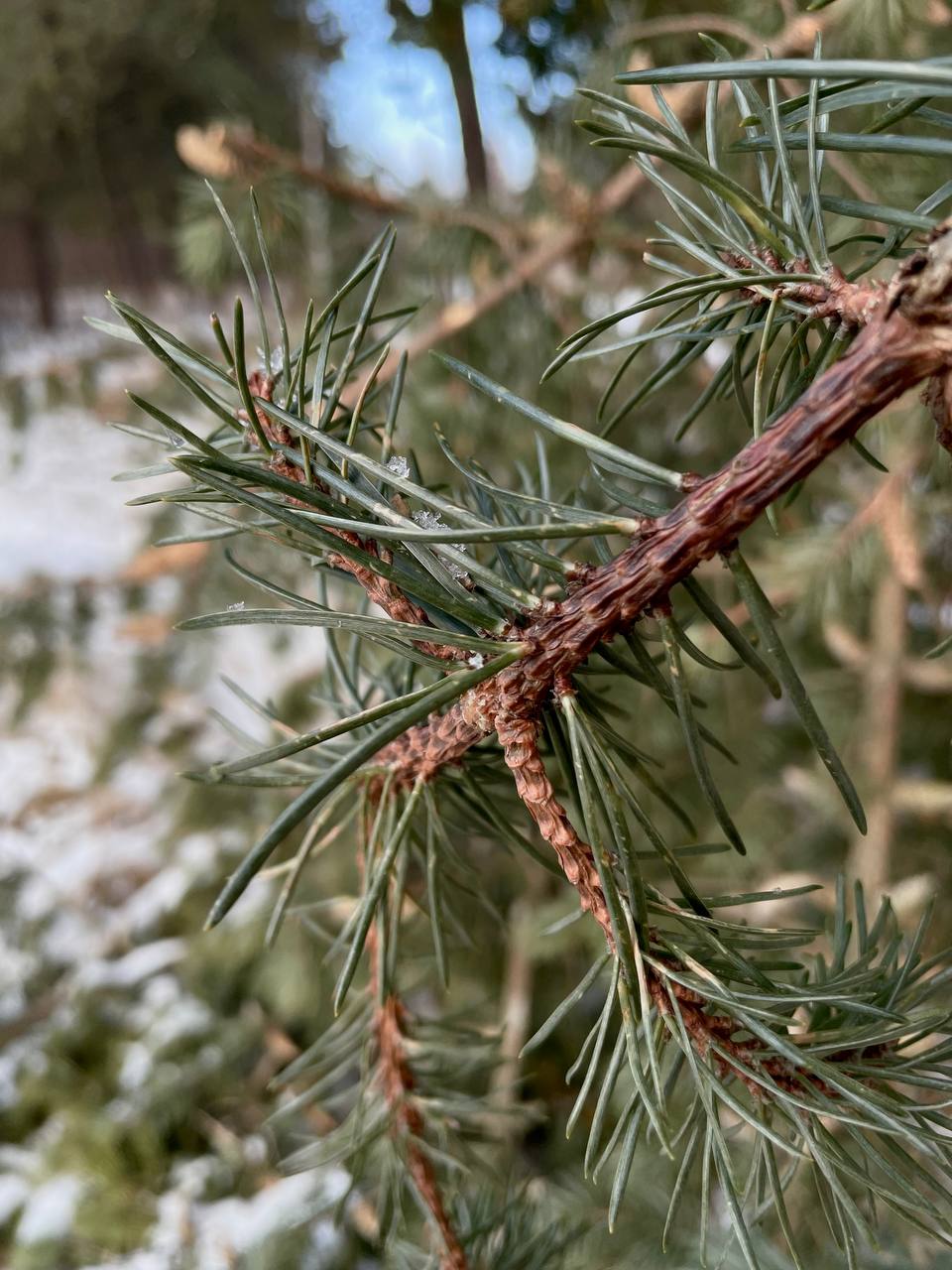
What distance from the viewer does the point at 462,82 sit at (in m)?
0.52

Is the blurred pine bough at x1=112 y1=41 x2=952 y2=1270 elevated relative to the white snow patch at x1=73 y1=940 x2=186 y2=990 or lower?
elevated

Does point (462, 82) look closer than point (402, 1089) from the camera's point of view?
No

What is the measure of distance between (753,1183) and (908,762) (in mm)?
536

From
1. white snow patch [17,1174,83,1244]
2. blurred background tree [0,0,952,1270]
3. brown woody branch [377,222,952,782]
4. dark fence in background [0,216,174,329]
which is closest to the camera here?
brown woody branch [377,222,952,782]

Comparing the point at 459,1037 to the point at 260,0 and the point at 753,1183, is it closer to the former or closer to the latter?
the point at 753,1183

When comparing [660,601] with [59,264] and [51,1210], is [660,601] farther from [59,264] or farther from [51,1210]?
[59,264]

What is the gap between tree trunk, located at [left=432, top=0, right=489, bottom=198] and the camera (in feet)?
1.55

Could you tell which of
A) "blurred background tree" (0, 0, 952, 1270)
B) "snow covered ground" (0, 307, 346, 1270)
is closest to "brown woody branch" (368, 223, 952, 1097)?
"blurred background tree" (0, 0, 952, 1270)

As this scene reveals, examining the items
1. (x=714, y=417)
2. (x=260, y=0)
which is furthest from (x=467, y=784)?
(x=260, y=0)

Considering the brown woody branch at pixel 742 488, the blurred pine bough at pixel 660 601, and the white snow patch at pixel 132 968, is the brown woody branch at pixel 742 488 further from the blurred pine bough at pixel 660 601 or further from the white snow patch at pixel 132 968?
the white snow patch at pixel 132 968

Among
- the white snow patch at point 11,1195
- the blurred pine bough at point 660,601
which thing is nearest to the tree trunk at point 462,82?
the blurred pine bough at point 660,601

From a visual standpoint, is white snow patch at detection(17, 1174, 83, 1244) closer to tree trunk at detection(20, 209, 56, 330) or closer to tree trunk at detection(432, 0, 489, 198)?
tree trunk at detection(432, 0, 489, 198)

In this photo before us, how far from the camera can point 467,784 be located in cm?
17

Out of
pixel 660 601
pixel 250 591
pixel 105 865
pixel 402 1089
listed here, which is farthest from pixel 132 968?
pixel 660 601
